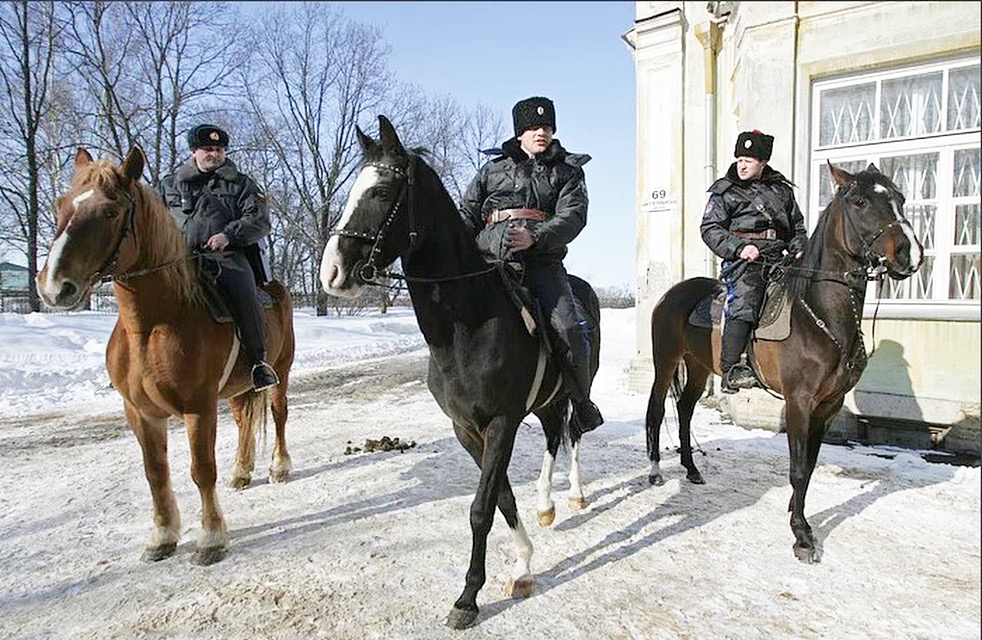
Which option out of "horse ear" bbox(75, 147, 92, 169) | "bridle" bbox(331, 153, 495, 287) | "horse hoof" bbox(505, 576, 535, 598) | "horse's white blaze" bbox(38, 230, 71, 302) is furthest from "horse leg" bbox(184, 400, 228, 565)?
"horse hoof" bbox(505, 576, 535, 598)

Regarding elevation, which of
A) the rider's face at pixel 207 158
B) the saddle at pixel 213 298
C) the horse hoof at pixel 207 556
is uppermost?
the rider's face at pixel 207 158

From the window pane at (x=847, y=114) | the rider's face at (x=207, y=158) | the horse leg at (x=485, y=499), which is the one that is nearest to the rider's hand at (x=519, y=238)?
the horse leg at (x=485, y=499)

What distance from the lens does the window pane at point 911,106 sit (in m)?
5.93

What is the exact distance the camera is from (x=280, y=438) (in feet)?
17.5

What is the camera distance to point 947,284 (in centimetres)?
609

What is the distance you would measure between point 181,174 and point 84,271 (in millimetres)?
1707

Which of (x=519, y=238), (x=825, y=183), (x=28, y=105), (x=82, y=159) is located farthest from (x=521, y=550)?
(x=28, y=105)

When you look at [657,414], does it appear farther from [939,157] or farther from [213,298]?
[939,157]

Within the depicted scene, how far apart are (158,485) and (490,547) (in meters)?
2.24

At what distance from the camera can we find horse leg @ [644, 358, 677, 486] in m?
5.23

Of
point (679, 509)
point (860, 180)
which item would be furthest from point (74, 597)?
point (860, 180)

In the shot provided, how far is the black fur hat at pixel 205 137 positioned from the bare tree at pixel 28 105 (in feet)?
65.0

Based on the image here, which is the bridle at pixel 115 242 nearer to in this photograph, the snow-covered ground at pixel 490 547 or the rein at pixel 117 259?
the rein at pixel 117 259

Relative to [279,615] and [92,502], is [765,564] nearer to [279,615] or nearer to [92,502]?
[279,615]
